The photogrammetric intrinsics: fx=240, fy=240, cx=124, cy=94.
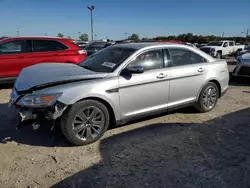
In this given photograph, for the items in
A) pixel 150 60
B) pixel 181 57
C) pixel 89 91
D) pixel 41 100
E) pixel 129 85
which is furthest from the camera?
pixel 181 57

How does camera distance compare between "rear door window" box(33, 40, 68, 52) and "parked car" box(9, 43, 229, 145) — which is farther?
"rear door window" box(33, 40, 68, 52)

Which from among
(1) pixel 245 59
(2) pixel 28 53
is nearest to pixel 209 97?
(1) pixel 245 59

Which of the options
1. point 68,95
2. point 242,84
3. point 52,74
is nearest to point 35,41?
point 52,74

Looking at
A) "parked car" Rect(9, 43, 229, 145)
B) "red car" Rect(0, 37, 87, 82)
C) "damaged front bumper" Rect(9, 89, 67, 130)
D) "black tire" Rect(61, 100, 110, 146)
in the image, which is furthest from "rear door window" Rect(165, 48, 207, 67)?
"red car" Rect(0, 37, 87, 82)

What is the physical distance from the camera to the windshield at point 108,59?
4035mm

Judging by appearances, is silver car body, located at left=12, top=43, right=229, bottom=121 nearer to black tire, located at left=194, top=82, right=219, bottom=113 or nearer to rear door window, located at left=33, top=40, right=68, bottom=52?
black tire, located at left=194, top=82, right=219, bottom=113

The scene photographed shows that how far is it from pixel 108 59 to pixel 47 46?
4.01 m

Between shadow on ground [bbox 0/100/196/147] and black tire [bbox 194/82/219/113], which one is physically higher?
black tire [bbox 194/82/219/113]

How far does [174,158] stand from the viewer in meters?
3.35

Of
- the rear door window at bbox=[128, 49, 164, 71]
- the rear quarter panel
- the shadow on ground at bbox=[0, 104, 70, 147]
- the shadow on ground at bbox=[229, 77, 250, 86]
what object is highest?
the rear door window at bbox=[128, 49, 164, 71]

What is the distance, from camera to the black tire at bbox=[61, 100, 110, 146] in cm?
346

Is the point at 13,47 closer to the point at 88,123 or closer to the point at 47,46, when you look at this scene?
the point at 47,46

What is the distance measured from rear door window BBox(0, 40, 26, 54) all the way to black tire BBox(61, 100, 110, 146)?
4768 mm

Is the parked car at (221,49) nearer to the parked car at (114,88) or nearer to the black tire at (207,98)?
the black tire at (207,98)
